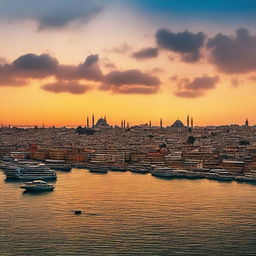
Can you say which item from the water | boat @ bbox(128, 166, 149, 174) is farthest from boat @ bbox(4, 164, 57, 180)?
boat @ bbox(128, 166, 149, 174)

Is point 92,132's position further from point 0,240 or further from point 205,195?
point 0,240

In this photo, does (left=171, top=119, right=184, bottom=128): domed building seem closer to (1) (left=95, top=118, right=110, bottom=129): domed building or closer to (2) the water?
(1) (left=95, top=118, right=110, bottom=129): domed building

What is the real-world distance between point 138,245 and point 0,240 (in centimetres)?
386

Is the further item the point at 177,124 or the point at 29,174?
the point at 177,124

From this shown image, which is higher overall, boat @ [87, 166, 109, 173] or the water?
boat @ [87, 166, 109, 173]

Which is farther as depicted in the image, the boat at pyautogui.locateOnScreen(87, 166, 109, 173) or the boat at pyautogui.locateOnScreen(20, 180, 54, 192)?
the boat at pyautogui.locateOnScreen(87, 166, 109, 173)

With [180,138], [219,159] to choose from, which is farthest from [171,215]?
[180,138]

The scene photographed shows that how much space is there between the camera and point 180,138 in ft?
250

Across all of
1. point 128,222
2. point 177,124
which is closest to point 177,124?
point 177,124

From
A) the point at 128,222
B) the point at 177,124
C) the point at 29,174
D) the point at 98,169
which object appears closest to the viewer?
the point at 128,222

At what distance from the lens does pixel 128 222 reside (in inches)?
682

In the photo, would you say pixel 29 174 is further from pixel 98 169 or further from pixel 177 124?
pixel 177 124

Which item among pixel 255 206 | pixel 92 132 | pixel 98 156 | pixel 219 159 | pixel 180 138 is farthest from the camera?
pixel 92 132

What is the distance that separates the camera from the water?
14203 millimetres
